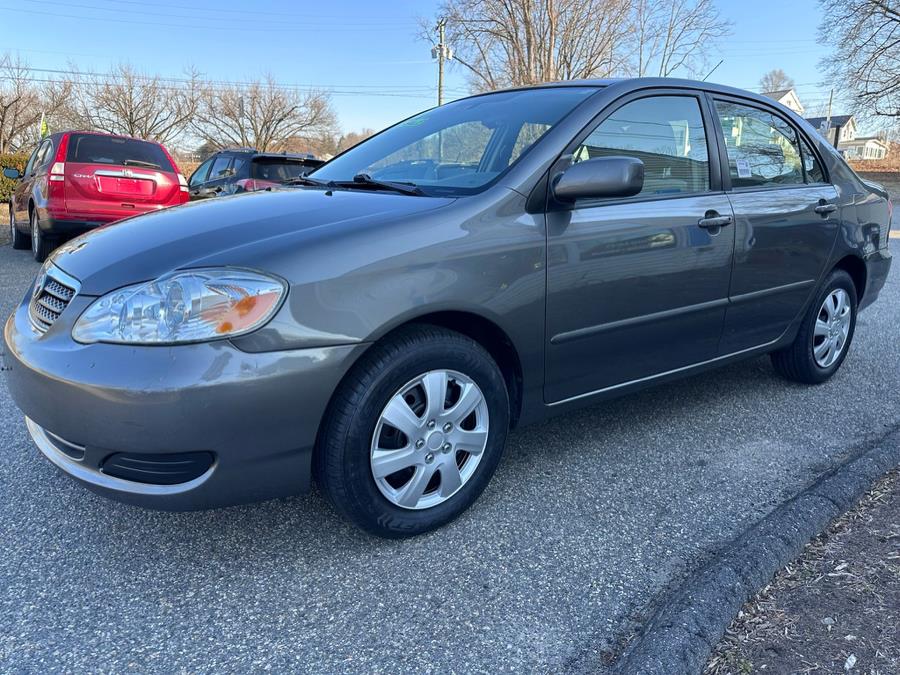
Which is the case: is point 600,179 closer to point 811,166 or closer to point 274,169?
point 811,166

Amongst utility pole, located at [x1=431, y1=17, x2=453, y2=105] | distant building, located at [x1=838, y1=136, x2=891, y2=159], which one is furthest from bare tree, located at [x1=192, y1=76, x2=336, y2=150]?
distant building, located at [x1=838, y1=136, x2=891, y2=159]

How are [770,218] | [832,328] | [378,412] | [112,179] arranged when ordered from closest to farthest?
[378,412] < [770,218] < [832,328] < [112,179]

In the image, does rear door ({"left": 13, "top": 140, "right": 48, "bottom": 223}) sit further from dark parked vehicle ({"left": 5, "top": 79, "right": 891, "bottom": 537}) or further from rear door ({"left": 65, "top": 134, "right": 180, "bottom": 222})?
dark parked vehicle ({"left": 5, "top": 79, "right": 891, "bottom": 537})

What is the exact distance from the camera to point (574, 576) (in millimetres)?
2074

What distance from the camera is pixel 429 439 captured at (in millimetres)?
2197

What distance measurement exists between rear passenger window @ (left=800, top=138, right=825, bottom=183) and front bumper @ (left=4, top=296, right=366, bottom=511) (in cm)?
295

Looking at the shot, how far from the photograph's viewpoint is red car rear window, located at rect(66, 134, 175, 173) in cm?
738

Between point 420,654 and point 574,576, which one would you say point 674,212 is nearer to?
point 574,576

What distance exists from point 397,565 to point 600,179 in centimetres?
146

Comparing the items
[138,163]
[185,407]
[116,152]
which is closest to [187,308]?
[185,407]

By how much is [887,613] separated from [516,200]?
1673 millimetres

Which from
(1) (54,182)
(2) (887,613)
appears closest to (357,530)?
(2) (887,613)

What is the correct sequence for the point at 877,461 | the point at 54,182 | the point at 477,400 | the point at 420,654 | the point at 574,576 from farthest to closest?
the point at 54,182, the point at 877,461, the point at 477,400, the point at 574,576, the point at 420,654

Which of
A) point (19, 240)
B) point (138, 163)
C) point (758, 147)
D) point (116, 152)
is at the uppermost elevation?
point (116, 152)
